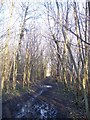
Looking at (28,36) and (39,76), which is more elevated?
(28,36)

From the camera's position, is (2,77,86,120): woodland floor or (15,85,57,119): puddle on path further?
(15,85,57,119): puddle on path

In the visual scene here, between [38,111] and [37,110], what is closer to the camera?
[38,111]

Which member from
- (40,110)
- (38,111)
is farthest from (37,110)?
(38,111)

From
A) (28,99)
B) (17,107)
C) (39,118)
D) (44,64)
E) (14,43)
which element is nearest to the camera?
(39,118)

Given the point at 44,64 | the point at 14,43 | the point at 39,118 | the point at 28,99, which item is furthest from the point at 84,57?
the point at 44,64

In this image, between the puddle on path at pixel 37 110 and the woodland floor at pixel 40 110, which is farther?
the puddle on path at pixel 37 110

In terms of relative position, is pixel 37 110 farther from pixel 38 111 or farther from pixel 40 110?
pixel 38 111

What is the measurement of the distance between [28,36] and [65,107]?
13.5 meters

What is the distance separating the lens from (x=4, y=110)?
41.7ft

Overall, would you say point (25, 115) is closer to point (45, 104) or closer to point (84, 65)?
point (45, 104)

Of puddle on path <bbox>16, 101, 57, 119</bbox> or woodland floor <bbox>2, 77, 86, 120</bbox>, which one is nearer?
woodland floor <bbox>2, 77, 86, 120</bbox>

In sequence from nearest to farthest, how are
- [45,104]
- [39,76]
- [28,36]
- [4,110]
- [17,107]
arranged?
[4,110]
[17,107]
[45,104]
[28,36]
[39,76]

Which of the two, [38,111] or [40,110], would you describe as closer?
[38,111]

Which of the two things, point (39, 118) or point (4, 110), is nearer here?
point (39, 118)
